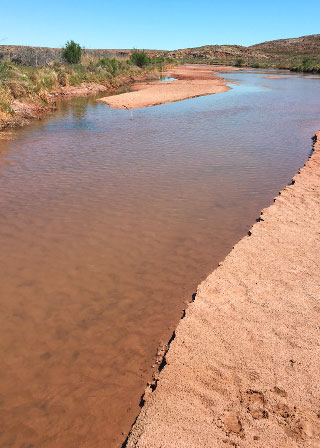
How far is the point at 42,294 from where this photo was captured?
15.2 feet

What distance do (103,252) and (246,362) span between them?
290 cm

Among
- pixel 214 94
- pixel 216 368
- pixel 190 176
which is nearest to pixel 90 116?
pixel 190 176

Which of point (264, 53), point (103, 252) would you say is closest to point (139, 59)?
point (103, 252)

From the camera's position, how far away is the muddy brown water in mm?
→ 3285

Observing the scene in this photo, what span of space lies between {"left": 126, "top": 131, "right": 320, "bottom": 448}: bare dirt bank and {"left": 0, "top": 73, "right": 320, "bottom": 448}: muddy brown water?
0.29 metres

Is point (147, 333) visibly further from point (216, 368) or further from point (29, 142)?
point (29, 142)

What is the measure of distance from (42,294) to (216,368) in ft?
8.22

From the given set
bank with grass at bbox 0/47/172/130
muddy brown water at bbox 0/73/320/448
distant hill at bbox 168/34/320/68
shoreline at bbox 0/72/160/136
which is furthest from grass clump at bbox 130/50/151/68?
distant hill at bbox 168/34/320/68

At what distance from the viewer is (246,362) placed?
3484mm

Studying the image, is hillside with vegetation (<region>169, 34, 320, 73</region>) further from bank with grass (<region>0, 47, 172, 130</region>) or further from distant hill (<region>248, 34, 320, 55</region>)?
bank with grass (<region>0, 47, 172, 130</region>)

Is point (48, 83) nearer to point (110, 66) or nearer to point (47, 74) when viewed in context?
point (47, 74)

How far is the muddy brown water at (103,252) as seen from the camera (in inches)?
129

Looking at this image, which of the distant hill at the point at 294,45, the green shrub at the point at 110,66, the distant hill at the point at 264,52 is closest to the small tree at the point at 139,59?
the green shrub at the point at 110,66

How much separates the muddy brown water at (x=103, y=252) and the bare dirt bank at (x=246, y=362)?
29 centimetres
